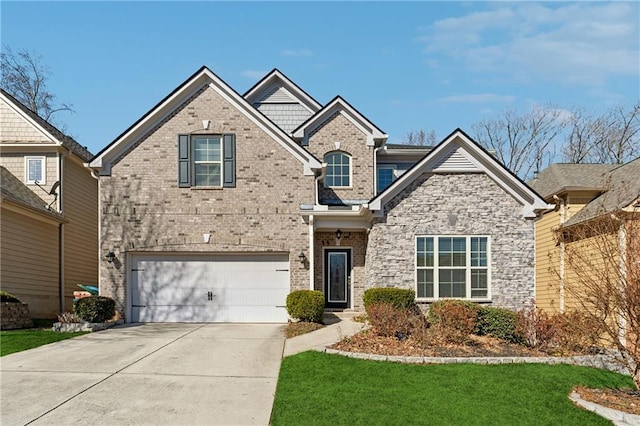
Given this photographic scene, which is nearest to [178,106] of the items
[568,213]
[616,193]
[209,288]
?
[209,288]

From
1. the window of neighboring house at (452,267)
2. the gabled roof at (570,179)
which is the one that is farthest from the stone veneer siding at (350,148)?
the gabled roof at (570,179)

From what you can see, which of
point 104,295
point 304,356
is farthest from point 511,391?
point 104,295

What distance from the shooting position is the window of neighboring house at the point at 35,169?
62.1ft

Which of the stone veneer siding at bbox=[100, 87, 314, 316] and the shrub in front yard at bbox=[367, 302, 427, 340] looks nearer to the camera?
the shrub in front yard at bbox=[367, 302, 427, 340]

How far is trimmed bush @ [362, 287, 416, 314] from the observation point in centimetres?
1426

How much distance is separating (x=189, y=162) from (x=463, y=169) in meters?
8.09

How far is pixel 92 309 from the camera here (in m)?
14.6

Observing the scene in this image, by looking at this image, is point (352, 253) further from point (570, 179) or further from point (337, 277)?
point (570, 179)

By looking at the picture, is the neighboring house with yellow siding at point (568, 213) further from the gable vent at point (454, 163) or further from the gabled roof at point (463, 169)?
the gable vent at point (454, 163)

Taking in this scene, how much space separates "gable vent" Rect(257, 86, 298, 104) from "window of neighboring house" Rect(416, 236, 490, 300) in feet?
31.6

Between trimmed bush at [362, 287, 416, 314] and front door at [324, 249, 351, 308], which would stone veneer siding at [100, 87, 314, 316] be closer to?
front door at [324, 249, 351, 308]

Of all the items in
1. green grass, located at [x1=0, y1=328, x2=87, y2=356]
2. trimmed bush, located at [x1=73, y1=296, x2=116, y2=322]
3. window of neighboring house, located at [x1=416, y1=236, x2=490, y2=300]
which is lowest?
green grass, located at [x1=0, y1=328, x2=87, y2=356]

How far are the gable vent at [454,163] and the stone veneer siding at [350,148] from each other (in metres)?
4.23

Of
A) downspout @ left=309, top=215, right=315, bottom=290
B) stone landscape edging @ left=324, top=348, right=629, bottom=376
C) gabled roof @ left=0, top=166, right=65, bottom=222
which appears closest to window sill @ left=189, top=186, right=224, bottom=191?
downspout @ left=309, top=215, right=315, bottom=290
